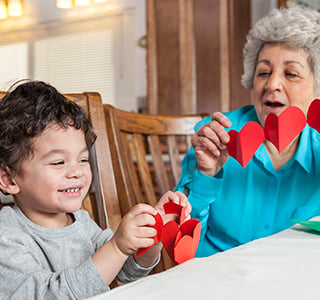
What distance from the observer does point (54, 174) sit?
33.3 inches

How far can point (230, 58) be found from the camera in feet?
11.2

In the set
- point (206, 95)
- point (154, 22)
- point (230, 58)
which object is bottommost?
point (206, 95)

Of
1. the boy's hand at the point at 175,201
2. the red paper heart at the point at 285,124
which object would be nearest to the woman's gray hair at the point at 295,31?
the red paper heart at the point at 285,124

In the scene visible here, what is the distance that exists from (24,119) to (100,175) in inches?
11.9

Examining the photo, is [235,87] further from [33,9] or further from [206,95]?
[33,9]

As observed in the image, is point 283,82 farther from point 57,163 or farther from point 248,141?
point 57,163

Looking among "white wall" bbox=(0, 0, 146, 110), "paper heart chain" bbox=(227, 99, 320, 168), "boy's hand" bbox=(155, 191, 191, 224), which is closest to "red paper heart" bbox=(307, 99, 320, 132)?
"paper heart chain" bbox=(227, 99, 320, 168)

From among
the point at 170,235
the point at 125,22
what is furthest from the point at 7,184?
the point at 125,22

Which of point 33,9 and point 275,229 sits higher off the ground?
point 33,9

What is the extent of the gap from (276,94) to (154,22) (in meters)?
2.56

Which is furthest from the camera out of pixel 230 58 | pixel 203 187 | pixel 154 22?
pixel 154 22

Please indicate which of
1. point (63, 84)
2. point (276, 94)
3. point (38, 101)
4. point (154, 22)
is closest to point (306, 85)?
point (276, 94)

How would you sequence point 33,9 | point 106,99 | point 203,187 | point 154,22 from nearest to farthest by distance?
point 203,187
point 154,22
point 106,99
point 33,9

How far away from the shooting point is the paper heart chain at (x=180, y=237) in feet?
2.16
